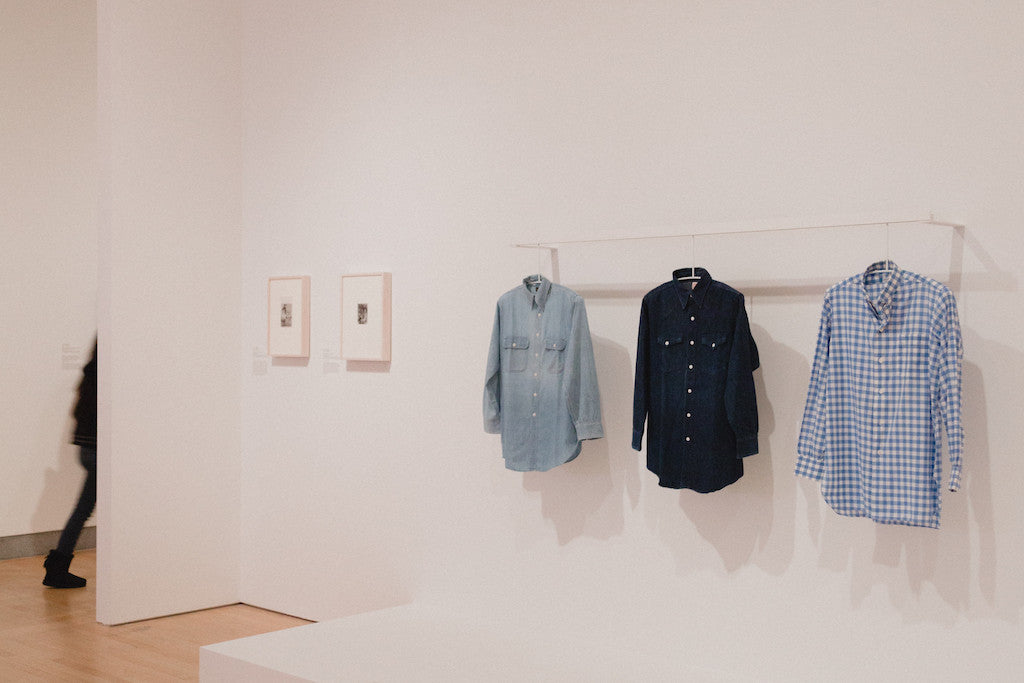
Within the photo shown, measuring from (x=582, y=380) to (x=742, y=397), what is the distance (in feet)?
2.20

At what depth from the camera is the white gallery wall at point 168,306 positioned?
501cm

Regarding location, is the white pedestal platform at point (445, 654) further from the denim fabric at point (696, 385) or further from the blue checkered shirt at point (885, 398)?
the blue checkered shirt at point (885, 398)

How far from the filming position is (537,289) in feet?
13.5

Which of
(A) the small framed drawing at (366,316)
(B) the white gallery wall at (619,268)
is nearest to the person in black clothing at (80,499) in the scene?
(B) the white gallery wall at (619,268)

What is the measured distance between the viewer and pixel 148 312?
203 inches

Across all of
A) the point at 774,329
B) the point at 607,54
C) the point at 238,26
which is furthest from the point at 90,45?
the point at 774,329

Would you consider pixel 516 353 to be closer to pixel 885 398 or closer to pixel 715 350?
pixel 715 350

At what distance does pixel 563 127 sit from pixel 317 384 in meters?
1.90

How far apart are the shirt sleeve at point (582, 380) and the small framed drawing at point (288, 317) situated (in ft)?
5.82

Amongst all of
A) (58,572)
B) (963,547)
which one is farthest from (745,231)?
(58,572)

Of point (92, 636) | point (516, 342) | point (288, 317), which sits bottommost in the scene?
point (92, 636)

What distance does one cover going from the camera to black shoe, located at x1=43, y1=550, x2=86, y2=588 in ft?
18.8

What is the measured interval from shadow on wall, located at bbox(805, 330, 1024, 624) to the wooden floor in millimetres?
2802

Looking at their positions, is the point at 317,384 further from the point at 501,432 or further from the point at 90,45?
the point at 90,45
